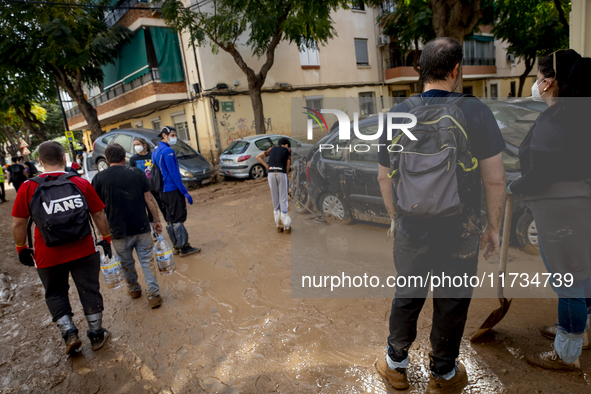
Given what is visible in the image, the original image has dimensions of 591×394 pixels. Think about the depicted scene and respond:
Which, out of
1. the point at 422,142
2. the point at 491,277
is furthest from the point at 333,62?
the point at 422,142

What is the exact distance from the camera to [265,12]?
11.7 meters

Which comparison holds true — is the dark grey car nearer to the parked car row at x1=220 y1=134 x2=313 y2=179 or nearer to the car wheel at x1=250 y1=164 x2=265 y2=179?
the parked car row at x1=220 y1=134 x2=313 y2=179

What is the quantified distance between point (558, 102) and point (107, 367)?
377 centimetres

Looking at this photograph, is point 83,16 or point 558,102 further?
point 83,16

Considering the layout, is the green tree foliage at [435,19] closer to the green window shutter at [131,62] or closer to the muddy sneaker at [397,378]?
the muddy sneaker at [397,378]

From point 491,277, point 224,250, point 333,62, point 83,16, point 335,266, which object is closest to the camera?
point 491,277

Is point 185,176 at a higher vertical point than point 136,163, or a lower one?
lower

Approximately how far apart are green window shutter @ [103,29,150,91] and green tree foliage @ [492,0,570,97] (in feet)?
46.1

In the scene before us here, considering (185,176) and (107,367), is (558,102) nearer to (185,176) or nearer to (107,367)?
(107,367)

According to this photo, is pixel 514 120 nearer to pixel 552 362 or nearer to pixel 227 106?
pixel 552 362

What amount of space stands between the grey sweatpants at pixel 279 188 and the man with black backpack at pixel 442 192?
11.4 feet

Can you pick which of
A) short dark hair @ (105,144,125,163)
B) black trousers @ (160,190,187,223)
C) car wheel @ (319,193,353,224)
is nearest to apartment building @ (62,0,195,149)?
black trousers @ (160,190,187,223)

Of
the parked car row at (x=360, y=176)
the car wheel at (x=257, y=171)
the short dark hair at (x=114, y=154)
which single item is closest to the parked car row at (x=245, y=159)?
the car wheel at (x=257, y=171)

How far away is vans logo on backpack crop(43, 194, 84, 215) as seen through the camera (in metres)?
2.88
